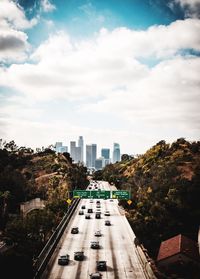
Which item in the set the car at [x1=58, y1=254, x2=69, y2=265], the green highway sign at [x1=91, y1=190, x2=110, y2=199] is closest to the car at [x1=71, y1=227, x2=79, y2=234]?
the green highway sign at [x1=91, y1=190, x2=110, y2=199]

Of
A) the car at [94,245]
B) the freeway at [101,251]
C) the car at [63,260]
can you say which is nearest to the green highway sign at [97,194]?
the freeway at [101,251]

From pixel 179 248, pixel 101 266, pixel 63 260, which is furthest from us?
pixel 179 248

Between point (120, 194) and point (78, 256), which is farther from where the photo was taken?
point (120, 194)

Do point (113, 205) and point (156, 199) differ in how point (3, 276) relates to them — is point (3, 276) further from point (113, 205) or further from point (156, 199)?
point (113, 205)

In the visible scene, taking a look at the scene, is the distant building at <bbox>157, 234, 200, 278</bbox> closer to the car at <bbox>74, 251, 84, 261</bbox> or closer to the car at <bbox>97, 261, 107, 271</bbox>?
the car at <bbox>97, 261, 107, 271</bbox>

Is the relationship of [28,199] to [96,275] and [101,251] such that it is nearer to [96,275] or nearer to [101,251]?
[101,251]

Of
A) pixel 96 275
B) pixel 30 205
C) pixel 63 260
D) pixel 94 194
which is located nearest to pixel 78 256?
pixel 63 260
